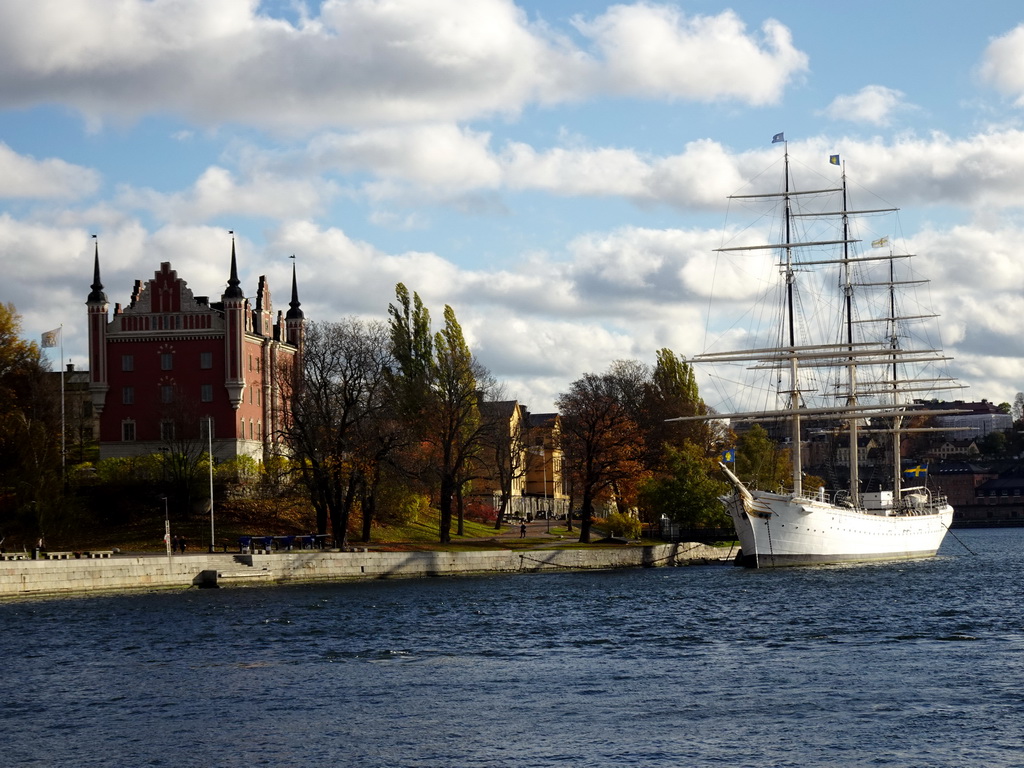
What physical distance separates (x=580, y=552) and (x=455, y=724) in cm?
5736

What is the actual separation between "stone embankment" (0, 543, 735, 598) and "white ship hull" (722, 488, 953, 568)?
7.11m

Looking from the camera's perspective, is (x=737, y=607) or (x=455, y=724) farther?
(x=737, y=607)

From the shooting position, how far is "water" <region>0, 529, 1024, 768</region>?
2789 centimetres

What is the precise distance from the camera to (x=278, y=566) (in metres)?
71.1

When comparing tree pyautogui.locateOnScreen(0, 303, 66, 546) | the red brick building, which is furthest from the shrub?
tree pyautogui.locateOnScreen(0, 303, 66, 546)

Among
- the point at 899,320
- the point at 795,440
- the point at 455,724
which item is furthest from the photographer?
the point at 899,320

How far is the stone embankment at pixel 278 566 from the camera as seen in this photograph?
60.2 metres

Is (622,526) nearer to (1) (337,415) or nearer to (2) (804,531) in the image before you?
(2) (804,531)

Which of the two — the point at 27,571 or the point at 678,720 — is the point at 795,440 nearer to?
the point at 27,571

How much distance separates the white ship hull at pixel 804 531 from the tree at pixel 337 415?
77.8 ft

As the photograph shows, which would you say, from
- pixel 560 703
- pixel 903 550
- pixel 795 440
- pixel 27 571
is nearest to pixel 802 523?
pixel 795 440

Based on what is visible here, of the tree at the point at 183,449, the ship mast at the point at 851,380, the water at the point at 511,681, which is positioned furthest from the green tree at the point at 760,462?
the water at the point at 511,681

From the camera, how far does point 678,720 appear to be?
3070cm

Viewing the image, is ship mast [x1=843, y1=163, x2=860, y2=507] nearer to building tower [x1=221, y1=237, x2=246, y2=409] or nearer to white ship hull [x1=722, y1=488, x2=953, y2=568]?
white ship hull [x1=722, y1=488, x2=953, y2=568]
